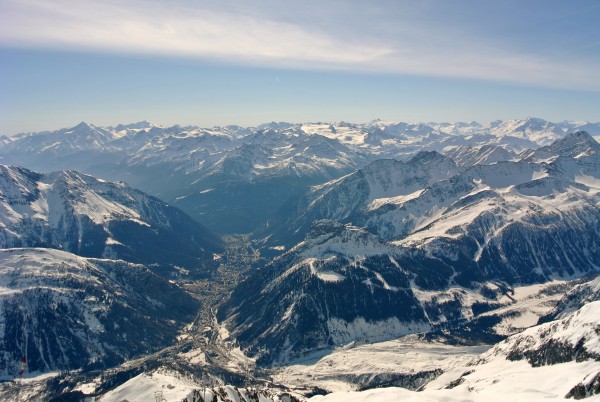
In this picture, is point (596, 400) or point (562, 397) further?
point (562, 397)

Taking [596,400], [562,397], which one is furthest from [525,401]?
[596,400]

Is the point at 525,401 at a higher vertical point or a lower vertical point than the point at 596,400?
lower

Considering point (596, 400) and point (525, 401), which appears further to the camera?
point (525, 401)

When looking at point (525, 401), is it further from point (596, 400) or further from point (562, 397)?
point (596, 400)
